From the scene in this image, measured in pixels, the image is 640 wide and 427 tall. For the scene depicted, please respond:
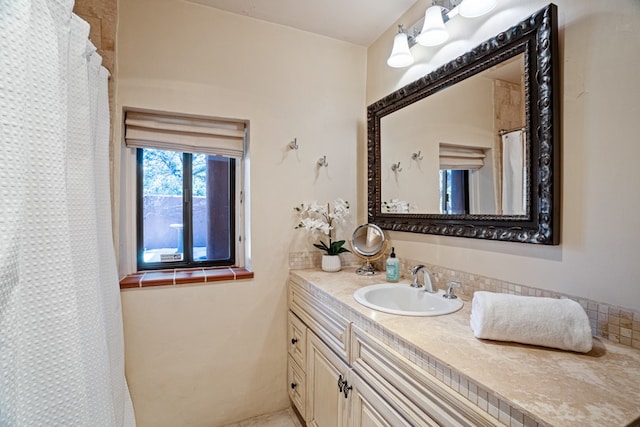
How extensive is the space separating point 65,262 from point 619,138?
157 centimetres

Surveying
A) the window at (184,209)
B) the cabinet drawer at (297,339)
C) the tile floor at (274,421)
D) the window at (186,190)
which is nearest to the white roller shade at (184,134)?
the window at (186,190)

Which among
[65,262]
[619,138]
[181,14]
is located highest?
[181,14]

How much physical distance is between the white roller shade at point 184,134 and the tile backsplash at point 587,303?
50.8 inches

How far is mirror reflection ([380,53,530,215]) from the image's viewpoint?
110 cm

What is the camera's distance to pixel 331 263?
1.77 meters

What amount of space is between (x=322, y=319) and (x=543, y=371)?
887mm

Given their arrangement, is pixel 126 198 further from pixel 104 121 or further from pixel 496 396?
pixel 496 396

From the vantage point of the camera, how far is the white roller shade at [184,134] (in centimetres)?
158

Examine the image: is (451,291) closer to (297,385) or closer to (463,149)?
(463,149)

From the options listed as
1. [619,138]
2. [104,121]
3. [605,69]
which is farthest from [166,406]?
[605,69]

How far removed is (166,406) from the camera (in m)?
1.58

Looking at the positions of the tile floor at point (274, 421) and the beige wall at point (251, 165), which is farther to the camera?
the tile floor at point (274, 421)

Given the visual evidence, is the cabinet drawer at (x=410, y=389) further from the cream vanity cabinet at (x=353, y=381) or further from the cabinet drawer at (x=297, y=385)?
the cabinet drawer at (x=297, y=385)

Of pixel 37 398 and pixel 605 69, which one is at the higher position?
pixel 605 69
